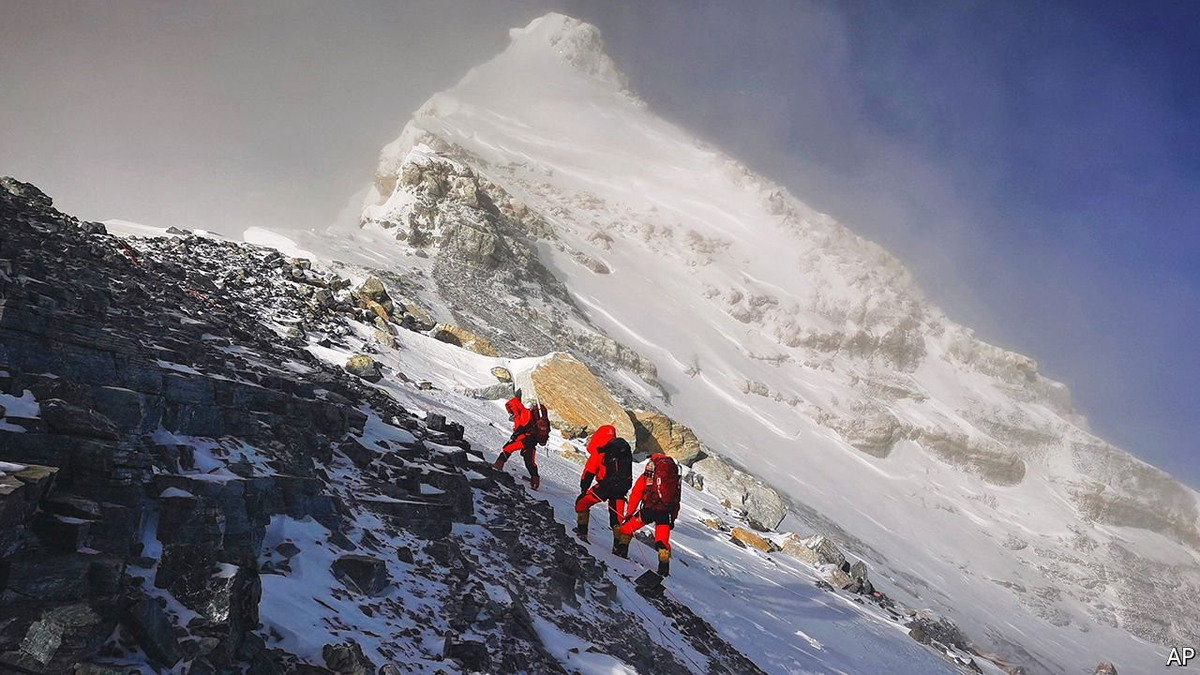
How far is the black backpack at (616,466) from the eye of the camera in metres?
9.55

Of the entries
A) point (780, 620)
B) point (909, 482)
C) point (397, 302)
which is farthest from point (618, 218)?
point (780, 620)

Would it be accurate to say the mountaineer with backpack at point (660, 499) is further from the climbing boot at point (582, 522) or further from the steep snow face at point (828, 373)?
Answer: the steep snow face at point (828, 373)

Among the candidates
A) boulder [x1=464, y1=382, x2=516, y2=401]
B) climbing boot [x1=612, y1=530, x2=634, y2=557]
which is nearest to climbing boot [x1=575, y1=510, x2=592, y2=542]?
climbing boot [x1=612, y1=530, x2=634, y2=557]

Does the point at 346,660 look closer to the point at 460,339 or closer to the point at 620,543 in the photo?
the point at 620,543

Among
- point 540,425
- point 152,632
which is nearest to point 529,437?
point 540,425

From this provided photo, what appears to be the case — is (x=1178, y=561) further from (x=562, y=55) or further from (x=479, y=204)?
(x=562, y=55)

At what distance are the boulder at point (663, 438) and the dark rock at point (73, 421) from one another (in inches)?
715

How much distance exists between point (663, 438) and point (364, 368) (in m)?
12.1

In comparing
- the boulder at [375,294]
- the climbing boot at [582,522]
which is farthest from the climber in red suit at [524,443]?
the boulder at [375,294]

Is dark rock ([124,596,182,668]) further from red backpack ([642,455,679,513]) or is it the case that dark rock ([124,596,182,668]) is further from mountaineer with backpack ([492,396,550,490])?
mountaineer with backpack ([492,396,550,490])

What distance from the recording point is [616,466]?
9.61 metres

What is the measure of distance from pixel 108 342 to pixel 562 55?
108030 millimetres

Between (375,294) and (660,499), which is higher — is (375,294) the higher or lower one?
the lower one

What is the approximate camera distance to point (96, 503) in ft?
11.2
